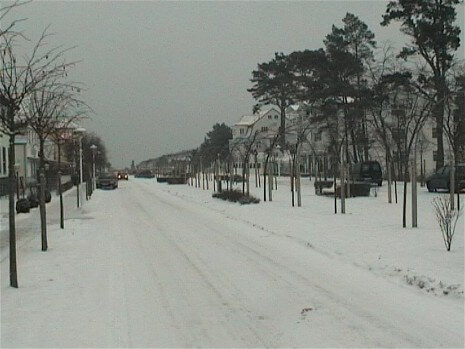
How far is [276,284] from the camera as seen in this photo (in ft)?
27.0

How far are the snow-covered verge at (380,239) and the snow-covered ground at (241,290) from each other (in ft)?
0.12

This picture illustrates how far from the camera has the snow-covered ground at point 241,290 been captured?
582cm

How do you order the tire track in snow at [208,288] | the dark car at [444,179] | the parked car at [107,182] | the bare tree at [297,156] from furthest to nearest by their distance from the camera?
the parked car at [107,182], the dark car at [444,179], the bare tree at [297,156], the tire track in snow at [208,288]

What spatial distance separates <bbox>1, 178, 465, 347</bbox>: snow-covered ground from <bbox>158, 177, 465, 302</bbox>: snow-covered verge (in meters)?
0.04

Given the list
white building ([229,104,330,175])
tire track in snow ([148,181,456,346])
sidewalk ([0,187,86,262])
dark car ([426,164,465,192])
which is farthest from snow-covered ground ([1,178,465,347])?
white building ([229,104,330,175])

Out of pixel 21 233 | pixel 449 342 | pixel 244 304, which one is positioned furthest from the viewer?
pixel 21 233

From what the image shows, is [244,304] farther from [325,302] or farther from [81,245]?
[81,245]

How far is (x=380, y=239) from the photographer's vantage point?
12.4 meters

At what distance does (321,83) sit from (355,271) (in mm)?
32908

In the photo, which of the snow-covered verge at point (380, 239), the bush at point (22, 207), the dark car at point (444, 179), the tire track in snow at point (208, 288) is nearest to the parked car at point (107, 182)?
the bush at point (22, 207)

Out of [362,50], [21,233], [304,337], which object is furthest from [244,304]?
[362,50]

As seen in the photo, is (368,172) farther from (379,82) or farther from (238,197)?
(238,197)

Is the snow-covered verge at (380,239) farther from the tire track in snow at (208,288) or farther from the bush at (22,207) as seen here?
the bush at (22,207)

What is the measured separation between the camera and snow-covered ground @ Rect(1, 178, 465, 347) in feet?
19.1
